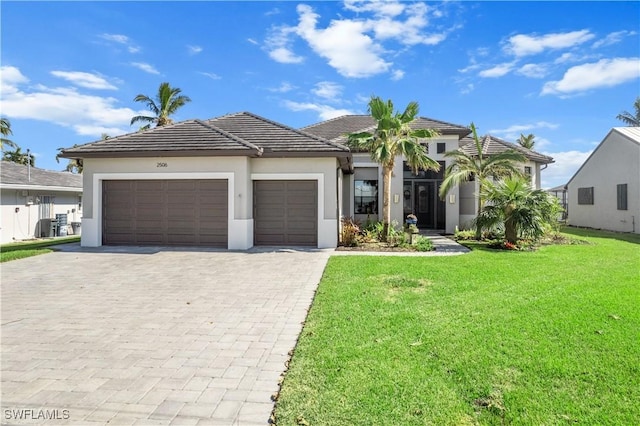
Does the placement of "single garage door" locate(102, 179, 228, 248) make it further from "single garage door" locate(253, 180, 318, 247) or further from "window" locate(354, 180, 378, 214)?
"window" locate(354, 180, 378, 214)

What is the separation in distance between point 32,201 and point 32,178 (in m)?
1.85

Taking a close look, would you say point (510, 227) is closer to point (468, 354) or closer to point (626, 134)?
point (468, 354)

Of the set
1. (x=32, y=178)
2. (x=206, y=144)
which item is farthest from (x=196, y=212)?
(x=32, y=178)

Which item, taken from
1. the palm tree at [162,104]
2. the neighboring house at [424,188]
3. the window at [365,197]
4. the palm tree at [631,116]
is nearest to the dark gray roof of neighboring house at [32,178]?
the palm tree at [162,104]

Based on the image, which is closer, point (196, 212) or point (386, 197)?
point (196, 212)

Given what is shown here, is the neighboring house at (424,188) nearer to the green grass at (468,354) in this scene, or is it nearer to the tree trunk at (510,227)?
the tree trunk at (510,227)

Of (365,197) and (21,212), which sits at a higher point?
(365,197)

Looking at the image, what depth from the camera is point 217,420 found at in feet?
9.60

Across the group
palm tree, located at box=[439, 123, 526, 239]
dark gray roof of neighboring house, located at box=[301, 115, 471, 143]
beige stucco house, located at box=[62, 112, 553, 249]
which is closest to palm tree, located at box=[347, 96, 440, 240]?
beige stucco house, located at box=[62, 112, 553, 249]

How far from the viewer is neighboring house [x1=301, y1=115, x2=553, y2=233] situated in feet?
59.1

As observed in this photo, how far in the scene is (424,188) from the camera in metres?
19.8

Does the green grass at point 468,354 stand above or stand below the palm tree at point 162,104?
below

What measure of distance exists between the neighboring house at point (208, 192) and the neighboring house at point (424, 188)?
4558 millimetres

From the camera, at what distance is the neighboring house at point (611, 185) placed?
1872 cm
